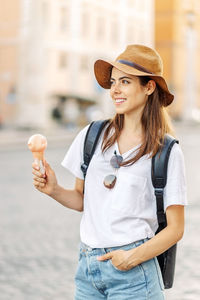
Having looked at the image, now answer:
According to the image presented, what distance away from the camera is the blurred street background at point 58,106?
6.82m

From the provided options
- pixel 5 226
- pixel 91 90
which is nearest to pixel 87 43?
pixel 91 90

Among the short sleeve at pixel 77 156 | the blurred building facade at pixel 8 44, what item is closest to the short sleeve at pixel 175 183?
the short sleeve at pixel 77 156

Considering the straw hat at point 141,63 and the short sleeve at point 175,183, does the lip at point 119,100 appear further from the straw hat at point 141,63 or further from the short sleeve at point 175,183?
the short sleeve at point 175,183

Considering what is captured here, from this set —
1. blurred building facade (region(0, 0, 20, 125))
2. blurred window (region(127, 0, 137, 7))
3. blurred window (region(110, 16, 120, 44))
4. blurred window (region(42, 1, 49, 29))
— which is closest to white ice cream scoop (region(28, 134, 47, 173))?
blurred building facade (region(0, 0, 20, 125))

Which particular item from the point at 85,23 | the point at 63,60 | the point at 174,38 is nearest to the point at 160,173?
the point at 63,60

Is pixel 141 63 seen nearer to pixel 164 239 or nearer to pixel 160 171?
pixel 160 171

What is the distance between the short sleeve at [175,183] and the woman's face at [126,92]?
0.28 m

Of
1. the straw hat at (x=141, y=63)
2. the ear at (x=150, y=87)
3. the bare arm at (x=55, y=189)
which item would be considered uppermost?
the straw hat at (x=141, y=63)

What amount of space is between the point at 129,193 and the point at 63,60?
1733 inches

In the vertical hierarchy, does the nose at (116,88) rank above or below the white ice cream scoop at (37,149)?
above

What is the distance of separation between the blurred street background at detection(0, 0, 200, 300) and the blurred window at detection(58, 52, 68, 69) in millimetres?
63

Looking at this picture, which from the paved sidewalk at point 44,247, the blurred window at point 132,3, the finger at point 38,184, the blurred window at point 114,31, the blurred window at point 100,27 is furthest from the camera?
the blurred window at point 132,3

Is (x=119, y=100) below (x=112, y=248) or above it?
above

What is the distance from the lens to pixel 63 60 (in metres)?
46.6
